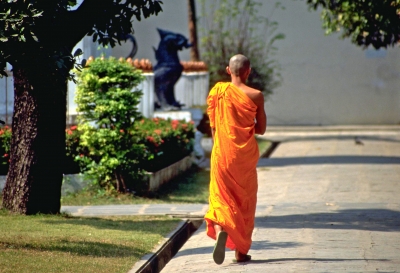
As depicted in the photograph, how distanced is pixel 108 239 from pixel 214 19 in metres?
17.2

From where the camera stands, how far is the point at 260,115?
728 cm

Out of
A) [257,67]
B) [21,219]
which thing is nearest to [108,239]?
[21,219]

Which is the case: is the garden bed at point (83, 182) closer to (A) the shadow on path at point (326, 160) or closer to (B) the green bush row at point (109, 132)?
(B) the green bush row at point (109, 132)

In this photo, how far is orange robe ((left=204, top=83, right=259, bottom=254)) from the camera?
712cm

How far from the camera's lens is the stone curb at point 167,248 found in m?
7.12

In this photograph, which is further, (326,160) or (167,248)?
(326,160)

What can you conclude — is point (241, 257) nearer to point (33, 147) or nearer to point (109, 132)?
point (33, 147)

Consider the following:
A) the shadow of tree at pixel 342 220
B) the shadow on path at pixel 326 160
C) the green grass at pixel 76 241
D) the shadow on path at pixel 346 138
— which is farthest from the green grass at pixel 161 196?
the shadow on path at pixel 346 138

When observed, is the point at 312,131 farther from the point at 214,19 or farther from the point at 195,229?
the point at 195,229

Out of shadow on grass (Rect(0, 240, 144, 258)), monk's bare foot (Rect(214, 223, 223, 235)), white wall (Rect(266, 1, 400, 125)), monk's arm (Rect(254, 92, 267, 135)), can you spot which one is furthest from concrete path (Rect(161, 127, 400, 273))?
white wall (Rect(266, 1, 400, 125))

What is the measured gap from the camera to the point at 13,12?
21.9 ft

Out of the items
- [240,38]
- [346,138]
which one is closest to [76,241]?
[346,138]

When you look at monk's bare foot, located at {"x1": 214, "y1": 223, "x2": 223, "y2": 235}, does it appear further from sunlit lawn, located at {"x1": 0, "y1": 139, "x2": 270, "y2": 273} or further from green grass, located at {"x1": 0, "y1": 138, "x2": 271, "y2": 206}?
green grass, located at {"x1": 0, "y1": 138, "x2": 271, "y2": 206}

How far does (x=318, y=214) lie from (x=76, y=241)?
3226mm
